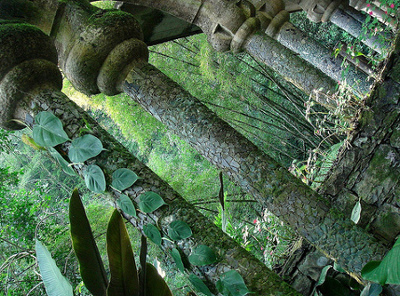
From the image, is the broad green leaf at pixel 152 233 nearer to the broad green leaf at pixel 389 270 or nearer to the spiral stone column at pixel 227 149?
the spiral stone column at pixel 227 149

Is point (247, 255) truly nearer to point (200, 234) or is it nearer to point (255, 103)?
point (200, 234)

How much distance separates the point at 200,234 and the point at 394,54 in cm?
99

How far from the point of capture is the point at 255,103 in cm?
546

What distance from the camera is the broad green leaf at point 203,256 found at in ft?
3.59

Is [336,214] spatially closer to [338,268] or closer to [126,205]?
[338,268]

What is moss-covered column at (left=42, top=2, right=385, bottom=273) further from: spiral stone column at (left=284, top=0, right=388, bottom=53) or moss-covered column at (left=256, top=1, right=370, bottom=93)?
spiral stone column at (left=284, top=0, right=388, bottom=53)

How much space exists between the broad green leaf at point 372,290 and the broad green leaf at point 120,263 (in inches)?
27.3

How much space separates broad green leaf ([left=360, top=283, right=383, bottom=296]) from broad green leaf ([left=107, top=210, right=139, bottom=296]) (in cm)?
69

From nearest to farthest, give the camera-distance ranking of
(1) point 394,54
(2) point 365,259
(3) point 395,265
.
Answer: (3) point 395,265 < (2) point 365,259 < (1) point 394,54

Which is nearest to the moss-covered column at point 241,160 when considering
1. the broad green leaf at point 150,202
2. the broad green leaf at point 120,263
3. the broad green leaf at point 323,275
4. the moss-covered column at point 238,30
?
the broad green leaf at point 323,275

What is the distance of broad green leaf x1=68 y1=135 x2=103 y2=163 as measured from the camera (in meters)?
1.25

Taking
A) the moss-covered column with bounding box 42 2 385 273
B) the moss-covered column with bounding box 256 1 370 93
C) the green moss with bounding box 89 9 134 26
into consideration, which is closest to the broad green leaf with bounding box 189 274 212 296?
the moss-covered column with bounding box 42 2 385 273

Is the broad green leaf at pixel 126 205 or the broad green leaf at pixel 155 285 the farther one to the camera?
the broad green leaf at pixel 126 205

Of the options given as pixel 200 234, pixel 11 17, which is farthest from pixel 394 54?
pixel 11 17
